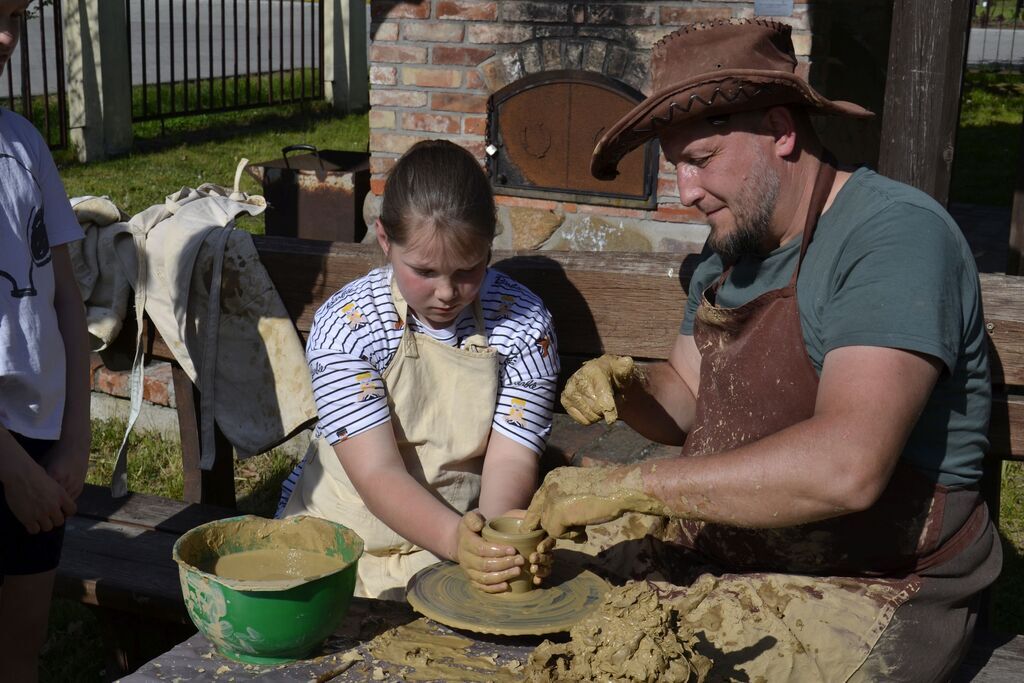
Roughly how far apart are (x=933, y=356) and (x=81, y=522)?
234 cm

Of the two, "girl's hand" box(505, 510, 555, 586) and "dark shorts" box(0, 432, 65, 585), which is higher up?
"girl's hand" box(505, 510, 555, 586)

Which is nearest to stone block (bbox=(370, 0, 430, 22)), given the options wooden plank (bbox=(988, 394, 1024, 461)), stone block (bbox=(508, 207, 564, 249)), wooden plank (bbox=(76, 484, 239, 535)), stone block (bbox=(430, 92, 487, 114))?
stone block (bbox=(430, 92, 487, 114))

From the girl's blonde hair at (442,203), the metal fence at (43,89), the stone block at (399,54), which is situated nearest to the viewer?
the girl's blonde hair at (442,203)

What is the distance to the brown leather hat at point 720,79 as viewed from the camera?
202 centimetres

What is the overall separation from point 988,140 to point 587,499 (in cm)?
1107

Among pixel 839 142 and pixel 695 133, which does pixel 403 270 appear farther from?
pixel 839 142

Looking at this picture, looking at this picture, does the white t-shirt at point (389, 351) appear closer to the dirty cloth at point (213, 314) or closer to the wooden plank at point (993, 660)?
the dirty cloth at point (213, 314)

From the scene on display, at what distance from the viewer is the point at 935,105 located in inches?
124

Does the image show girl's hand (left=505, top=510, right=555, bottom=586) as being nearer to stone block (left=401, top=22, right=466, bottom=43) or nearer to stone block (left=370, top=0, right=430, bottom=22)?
stone block (left=401, top=22, right=466, bottom=43)

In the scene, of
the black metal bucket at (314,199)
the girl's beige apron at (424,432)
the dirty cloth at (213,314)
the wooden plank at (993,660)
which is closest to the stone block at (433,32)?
the black metal bucket at (314,199)

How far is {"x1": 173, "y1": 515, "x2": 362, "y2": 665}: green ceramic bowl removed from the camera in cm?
189

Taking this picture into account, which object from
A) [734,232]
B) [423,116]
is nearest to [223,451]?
[734,232]

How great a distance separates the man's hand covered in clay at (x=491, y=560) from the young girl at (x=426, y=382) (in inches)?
5.7

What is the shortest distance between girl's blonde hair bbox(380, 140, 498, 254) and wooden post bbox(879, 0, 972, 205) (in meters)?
1.43
